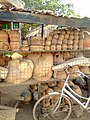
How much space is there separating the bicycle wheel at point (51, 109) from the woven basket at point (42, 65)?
44 centimetres

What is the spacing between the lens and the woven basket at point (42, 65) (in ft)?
13.8

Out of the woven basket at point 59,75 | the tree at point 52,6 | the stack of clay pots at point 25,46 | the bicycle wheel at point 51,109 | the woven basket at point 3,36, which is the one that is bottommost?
the bicycle wheel at point 51,109

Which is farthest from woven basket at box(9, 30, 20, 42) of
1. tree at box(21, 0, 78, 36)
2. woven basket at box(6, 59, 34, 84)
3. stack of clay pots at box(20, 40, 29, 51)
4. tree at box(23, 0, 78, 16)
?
tree at box(23, 0, 78, 16)

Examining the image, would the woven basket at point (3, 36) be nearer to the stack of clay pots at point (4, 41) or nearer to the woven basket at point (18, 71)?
the stack of clay pots at point (4, 41)

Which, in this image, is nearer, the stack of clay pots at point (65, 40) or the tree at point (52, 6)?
the stack of clay pots at point (65, 40)

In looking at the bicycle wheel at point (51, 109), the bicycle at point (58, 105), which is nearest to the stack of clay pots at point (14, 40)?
the bicycle at point (58, 105)

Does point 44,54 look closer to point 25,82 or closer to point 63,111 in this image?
point 25,82

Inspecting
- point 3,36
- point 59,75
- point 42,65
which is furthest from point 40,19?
point 59,75

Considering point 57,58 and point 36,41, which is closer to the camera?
point 36,41

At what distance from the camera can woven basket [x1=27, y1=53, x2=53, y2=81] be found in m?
4.20

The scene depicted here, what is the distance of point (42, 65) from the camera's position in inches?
166

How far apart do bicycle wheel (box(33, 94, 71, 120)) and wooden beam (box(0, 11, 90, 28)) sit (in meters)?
1.57

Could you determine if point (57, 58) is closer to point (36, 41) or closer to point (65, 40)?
point (65, 40)

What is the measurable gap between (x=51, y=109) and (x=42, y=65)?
100cm
